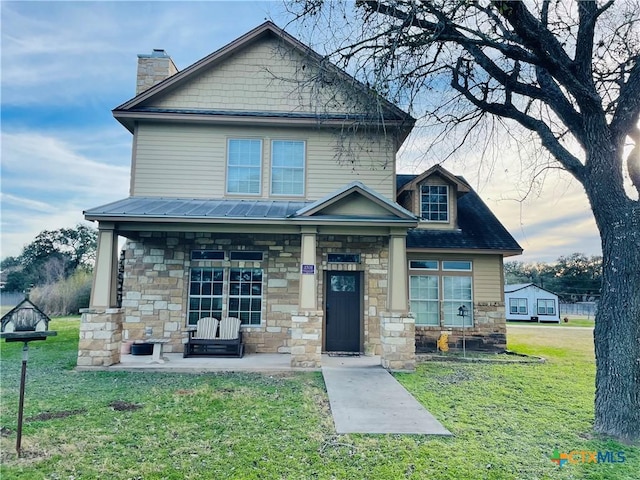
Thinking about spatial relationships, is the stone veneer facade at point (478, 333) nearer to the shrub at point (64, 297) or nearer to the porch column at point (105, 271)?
the porch column at point (105, 271)

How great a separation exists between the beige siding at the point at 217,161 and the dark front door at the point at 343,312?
226 centimetres

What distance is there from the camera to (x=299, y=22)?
19.8 ft

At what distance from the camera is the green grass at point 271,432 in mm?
3771

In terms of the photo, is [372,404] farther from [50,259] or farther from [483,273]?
[50,259]

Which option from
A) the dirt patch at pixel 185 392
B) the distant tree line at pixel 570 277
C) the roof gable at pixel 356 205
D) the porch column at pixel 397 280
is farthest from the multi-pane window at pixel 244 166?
the distant tree line at pixel 570 277

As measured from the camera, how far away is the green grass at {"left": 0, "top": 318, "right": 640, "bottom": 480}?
Answer: 3.77 metres

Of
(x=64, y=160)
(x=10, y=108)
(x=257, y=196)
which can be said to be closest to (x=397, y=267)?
(x=257, y=196)

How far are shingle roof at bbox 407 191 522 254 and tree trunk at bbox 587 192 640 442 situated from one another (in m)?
6.37

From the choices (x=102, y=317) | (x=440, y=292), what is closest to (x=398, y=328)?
(x=440, y=292)

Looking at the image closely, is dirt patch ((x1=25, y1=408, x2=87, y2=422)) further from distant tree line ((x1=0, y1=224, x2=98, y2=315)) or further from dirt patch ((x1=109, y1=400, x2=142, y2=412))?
distant tree line ((x1=0, y1=224, x2=98, y2=315))

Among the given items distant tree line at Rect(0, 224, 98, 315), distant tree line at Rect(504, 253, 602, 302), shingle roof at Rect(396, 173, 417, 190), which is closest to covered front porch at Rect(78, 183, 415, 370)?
shingle roof at Rect(396, 173, 417, 190)

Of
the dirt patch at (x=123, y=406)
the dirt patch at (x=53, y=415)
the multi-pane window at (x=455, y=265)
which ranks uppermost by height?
the multi-pane window at (x=455, y=265)

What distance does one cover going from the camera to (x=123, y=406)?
564 cm

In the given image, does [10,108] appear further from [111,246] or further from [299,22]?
[299,22]
